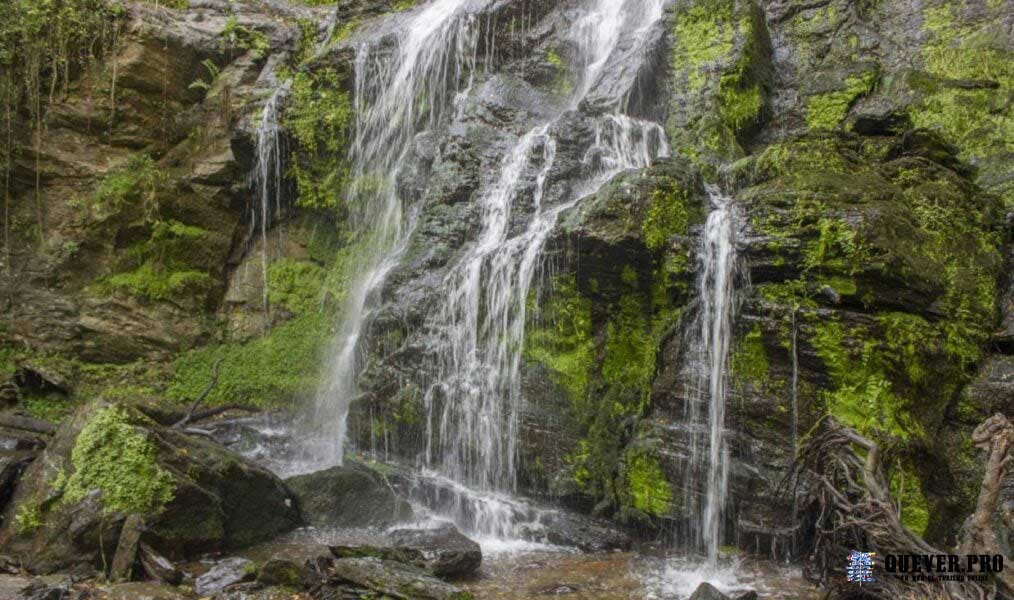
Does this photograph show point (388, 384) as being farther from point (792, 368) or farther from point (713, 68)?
point (713, 68)

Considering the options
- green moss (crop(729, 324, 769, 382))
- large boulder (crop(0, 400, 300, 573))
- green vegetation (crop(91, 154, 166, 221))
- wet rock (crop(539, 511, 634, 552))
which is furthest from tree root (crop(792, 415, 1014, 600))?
green vegetation (crop(91, 154, 166, 221))

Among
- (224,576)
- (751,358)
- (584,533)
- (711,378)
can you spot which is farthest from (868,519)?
(224,576)

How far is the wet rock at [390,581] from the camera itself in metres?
5.04

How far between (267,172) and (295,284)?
7.32 feet

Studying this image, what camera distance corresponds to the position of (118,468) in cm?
594

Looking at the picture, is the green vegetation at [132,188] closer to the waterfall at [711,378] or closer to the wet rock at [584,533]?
the wet rock at [584,533]

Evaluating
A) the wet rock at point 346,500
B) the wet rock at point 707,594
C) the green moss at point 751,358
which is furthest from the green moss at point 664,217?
the wet rock at point 346,500

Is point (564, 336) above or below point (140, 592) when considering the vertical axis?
above

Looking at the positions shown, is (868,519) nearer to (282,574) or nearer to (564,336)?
(564,336)

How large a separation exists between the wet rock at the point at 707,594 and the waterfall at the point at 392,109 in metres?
8.24

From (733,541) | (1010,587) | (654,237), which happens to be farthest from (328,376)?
(1010,587)

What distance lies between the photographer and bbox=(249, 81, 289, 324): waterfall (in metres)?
12.8

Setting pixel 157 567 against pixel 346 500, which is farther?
pixel 346 500

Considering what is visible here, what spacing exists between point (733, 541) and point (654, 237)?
10.5 ft
